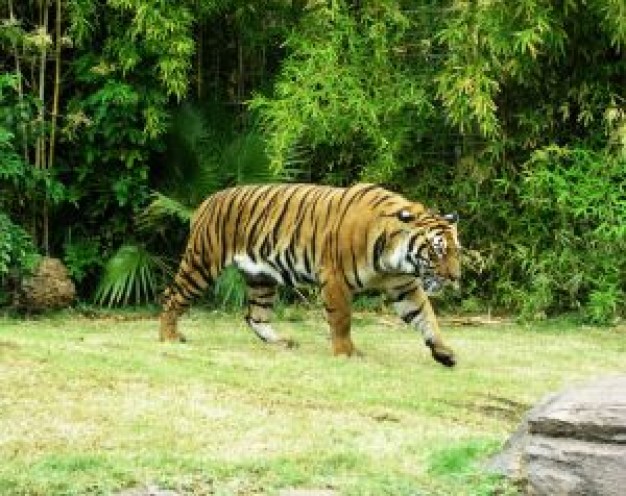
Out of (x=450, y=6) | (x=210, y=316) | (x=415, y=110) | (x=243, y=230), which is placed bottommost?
(x=210, y=316)

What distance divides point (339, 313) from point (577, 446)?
3.65 meters

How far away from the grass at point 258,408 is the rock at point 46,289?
1.95 ft

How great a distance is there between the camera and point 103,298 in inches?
452

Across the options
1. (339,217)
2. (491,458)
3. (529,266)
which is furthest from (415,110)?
(491,458)

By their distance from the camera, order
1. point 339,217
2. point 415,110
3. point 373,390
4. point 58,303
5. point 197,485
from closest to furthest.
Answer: point 197,485, point 373,390, point 339,217, point 58,303, point 415,110

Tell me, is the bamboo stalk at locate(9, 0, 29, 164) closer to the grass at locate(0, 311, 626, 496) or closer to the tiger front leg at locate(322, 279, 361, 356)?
the grass at locate(0, 311, 626, 496)

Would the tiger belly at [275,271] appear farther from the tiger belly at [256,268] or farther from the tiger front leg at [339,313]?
the tiger front leg at [339,313]

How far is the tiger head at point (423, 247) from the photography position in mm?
8367

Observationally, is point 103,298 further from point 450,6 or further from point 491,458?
point 491,458

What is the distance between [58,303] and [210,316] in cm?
119

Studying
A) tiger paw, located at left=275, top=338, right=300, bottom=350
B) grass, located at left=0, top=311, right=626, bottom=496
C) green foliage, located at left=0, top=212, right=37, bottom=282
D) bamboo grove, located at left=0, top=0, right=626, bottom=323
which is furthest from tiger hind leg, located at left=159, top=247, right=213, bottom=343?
bamboo grove, located at left=0, top=0, right=626, bottom=323

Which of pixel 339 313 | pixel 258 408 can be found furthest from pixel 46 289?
pixel 258 408

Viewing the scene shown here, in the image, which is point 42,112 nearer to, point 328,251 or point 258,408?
point 328,251

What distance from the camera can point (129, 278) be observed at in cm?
1148
